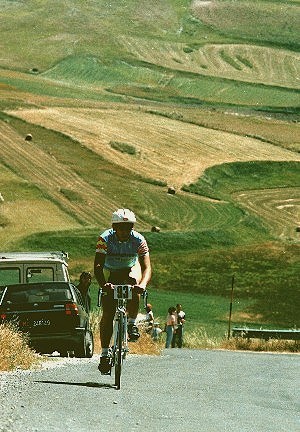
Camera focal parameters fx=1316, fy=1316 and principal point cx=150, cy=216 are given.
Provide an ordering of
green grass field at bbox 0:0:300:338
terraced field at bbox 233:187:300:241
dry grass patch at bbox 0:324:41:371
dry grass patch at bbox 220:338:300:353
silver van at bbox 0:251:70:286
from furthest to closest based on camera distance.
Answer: terraced field at bbox 233:187:300:241
green grass field at bbox 0:0:300:338
dry grass patch at bbox 220:338:300:353
silver van at bbox 0:251:70:286
dry grass patch at bbox 0:324:41:371

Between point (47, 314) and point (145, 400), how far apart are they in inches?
307

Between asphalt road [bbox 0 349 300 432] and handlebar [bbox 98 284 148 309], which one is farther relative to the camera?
handlebar [bbox 98 284 148 309]

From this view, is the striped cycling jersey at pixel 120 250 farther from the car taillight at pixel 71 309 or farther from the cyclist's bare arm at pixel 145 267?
the car taillight at pixel 71 309

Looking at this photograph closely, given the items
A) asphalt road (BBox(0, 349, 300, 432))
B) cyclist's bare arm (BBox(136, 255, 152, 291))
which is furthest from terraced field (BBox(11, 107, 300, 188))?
cyclist's bare arm (BBox(136, 255, 152, 291))

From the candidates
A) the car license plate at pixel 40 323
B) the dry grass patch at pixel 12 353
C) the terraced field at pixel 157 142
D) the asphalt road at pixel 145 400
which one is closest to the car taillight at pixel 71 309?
the car license plate at pixel 40 323

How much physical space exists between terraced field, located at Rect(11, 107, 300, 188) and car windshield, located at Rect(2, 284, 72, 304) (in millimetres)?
77102

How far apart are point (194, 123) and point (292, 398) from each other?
113392mm

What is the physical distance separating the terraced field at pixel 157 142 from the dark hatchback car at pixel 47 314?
253 feet

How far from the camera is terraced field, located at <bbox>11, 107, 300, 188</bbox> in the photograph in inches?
4058

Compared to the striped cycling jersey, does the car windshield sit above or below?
below

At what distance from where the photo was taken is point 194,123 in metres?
128

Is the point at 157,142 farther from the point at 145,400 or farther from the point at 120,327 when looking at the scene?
the point at 145,400

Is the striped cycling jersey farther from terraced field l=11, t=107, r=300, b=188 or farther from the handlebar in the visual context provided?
terraced field l=11, t=107, r=300, b=188

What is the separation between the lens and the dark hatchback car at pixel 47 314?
1986 centimetres
